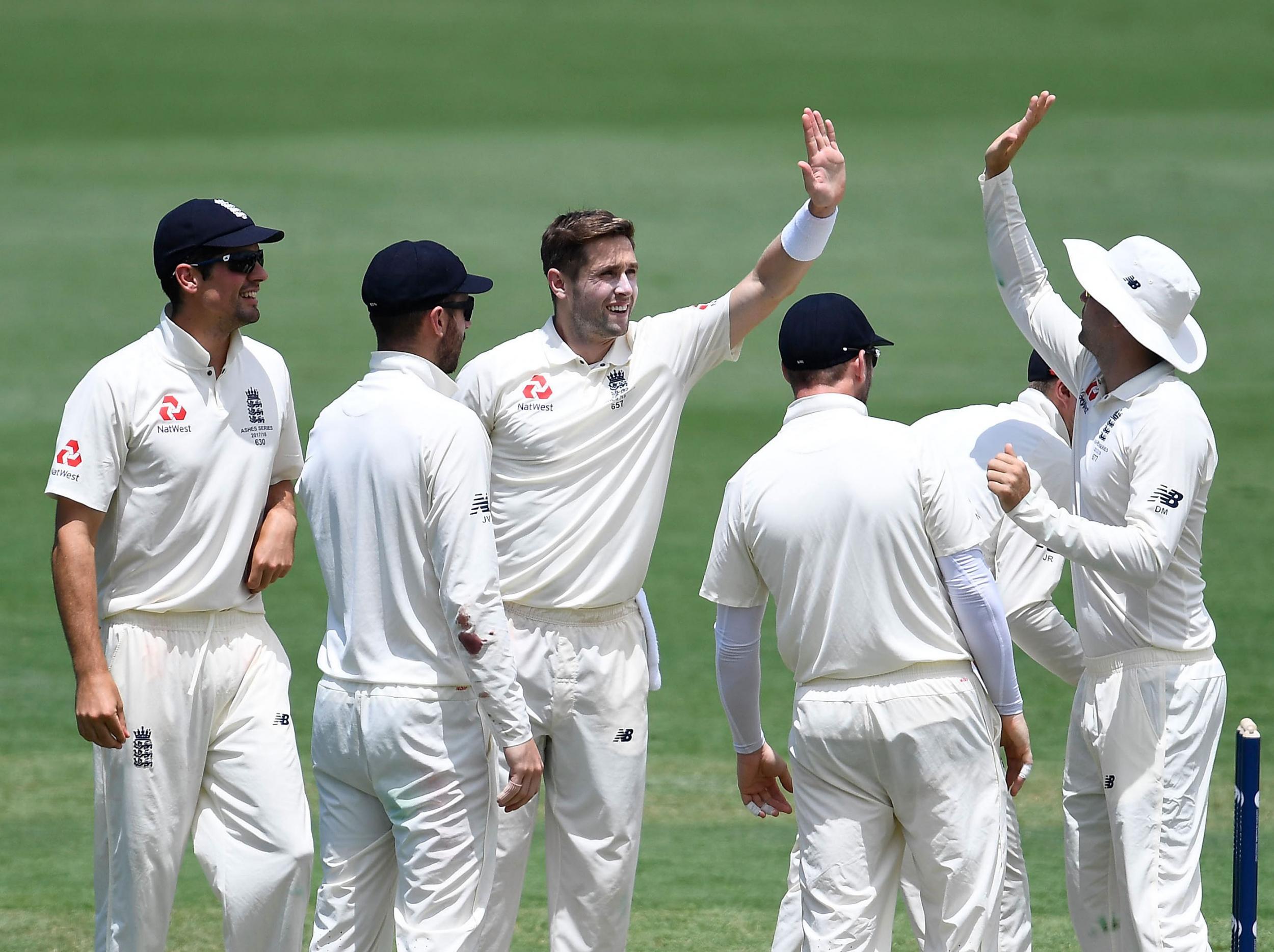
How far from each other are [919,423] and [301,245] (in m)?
15.9

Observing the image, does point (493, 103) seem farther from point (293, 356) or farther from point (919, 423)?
point (919, 423)

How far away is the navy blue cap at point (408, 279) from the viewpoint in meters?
4.23

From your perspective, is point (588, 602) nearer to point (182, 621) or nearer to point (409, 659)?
point (409, 659)

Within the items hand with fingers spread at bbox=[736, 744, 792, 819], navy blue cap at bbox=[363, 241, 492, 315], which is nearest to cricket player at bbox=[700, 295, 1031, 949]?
hand with fingers spread at bbox=[736, 744, 792, 819]

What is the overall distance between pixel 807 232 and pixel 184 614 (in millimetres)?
1926

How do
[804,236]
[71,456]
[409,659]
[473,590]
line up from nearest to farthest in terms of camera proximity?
1. [473,590]
2. [409,659]
3. [71,456]
4. [804,236]

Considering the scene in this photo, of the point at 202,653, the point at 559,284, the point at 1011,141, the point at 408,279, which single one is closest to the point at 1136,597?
the point at 1011,141

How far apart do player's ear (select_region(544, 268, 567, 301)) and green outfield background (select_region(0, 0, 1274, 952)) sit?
88.3 inches

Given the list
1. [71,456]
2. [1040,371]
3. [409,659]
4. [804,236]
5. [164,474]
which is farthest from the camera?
[1040,371]

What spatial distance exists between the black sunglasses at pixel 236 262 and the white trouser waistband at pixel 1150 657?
2.42 metres

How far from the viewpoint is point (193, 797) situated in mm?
4387

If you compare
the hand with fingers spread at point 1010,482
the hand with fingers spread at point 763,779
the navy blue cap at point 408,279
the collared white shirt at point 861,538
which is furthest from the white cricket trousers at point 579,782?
the hand with fingers spread at point 1010,482

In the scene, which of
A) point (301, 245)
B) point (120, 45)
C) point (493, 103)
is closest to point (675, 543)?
point (301, 245)

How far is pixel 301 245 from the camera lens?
20031mm
